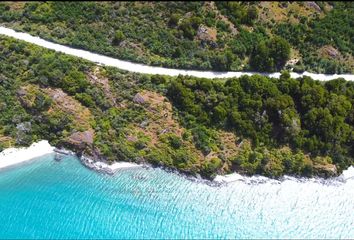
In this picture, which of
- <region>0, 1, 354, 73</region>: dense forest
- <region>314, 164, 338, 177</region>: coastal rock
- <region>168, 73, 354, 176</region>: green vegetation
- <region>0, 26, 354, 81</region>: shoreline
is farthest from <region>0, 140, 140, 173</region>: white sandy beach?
<region>314, 164, 338, 177</region>: coastal rock

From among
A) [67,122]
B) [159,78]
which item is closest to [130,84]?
[159,78]

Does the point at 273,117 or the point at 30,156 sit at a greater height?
the point at 273,117

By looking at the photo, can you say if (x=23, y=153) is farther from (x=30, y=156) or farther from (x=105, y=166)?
(x=105, y=166)

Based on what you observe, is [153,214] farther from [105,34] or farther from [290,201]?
[105,34]

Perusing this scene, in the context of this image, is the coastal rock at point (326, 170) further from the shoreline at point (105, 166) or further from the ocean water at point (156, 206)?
the ocean water at point (156, 206)

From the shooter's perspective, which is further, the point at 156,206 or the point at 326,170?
the point at 326,170

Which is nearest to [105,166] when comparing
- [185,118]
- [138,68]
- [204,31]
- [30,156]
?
[30,156]
